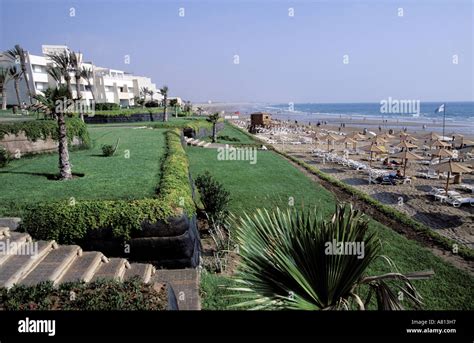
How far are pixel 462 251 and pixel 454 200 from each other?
20.8 feet

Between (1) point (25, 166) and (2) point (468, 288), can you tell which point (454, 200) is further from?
(1) point (25, 166)

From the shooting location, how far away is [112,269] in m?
6.02

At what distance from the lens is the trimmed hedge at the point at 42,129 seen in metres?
11.7

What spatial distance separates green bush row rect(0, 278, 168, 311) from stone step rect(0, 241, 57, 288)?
43 cm

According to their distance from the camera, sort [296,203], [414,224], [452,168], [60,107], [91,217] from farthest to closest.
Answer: [452,168]
[296,203]
[414,224]
[60,107]
[91,217]

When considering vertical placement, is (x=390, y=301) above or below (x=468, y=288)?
above

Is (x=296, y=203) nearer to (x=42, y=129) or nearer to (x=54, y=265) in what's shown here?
(x=54, y=265)

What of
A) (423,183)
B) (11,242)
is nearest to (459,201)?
(423,183)

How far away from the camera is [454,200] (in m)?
15.2

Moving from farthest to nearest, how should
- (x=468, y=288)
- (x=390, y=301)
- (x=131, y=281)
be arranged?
(x=468, y=288)
(x=131, y=281)
(x=390, y=301)

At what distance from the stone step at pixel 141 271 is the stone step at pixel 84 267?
1.77 ft

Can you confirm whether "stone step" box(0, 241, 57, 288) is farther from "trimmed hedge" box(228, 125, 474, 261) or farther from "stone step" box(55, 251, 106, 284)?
"trimmed hedge" box(228, 125, 474, 261)

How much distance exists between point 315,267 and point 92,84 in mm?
55147

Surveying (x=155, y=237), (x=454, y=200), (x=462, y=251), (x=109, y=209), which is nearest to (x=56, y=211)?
(x=109, y=209)
